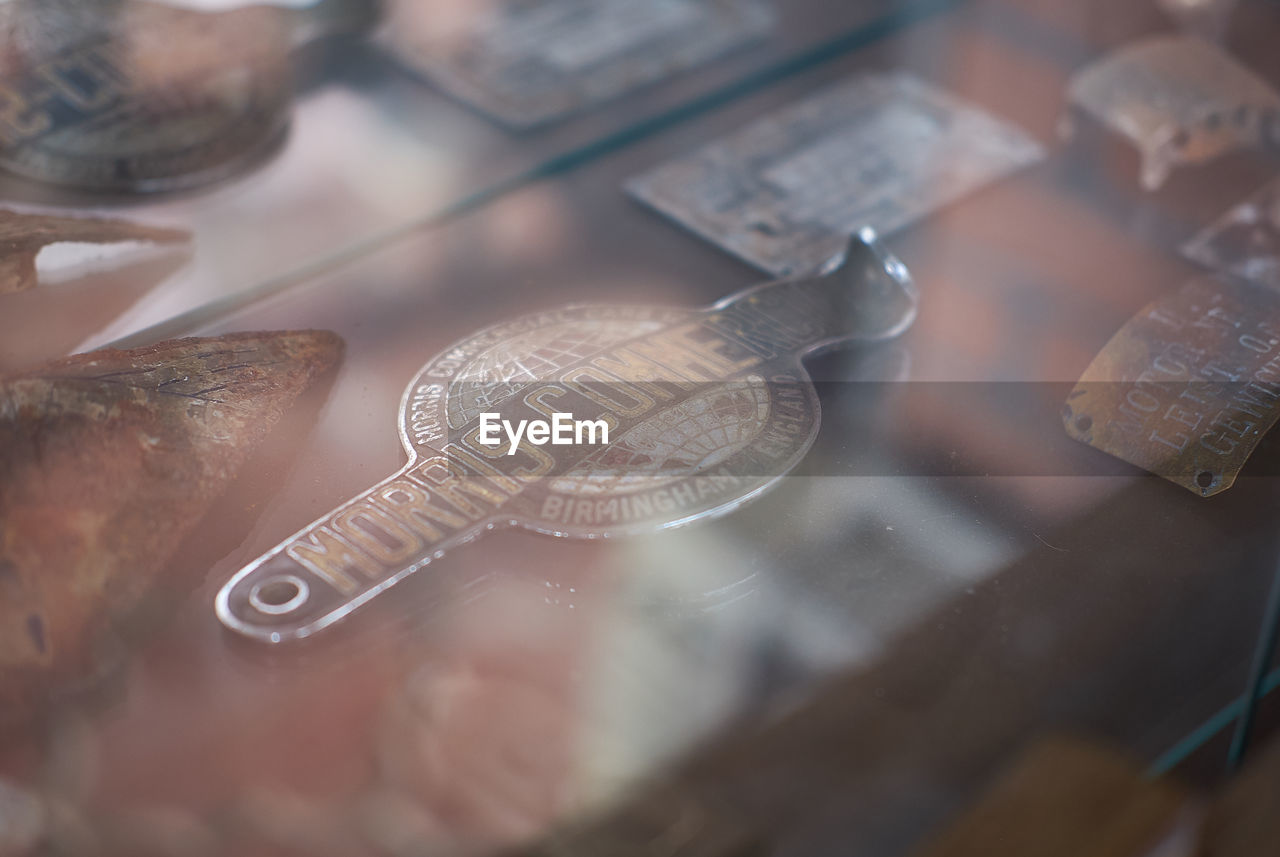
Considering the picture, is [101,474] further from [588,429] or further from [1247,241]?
[1247,241]

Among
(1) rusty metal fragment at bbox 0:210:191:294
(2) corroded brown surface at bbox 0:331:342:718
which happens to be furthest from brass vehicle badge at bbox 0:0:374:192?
(2) corroded brown surface at bbox 0:331:342:718

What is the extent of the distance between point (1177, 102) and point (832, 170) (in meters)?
0.32

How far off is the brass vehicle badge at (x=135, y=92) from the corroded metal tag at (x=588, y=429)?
40 cm

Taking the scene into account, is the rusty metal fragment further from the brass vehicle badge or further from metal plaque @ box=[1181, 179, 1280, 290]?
metal plaque @ box=[1181, 179, 1280, 290]

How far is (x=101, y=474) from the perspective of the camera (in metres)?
0.73

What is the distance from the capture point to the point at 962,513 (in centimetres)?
81

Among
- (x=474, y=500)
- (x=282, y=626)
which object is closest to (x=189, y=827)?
(x=282, y=626)

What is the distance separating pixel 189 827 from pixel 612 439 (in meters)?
0.33

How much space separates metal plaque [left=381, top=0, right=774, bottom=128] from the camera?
49.4 inches

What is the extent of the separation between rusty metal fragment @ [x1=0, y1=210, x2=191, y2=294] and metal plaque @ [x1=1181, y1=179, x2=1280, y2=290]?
2.72 ft

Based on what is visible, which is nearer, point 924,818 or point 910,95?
point 924,818

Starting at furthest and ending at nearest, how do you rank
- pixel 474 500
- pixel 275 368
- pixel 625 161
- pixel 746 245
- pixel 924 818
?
pixel 625 161, pixel 746 245, pixel 275 368, pixel 474 500, pixel 924 818

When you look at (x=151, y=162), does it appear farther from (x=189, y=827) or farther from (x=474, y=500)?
(x=189, y=827)

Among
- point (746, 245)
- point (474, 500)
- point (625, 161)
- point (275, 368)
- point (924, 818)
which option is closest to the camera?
point (924, 818)
